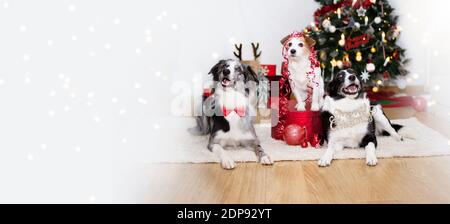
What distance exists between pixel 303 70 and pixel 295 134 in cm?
53

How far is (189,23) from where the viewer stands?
4.88 metres

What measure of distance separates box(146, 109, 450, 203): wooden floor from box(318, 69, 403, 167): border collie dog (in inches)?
7.3

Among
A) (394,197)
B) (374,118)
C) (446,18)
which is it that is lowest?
(394,197)

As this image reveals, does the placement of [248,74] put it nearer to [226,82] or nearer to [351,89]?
[226,82]

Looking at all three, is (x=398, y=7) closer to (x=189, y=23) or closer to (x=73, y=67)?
(x=189, y=23)

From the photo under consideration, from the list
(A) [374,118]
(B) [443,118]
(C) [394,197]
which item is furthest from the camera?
(B) [443,118]

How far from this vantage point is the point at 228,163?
2.79 meters

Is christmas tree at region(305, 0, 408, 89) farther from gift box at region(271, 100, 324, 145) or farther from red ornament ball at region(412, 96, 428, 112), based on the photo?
gift box at region(271, 100, 324, 145)

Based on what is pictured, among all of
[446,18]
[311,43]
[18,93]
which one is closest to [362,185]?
[311,43]

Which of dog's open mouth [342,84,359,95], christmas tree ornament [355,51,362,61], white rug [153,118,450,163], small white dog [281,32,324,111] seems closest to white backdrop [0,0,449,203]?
white rug [153,118,450,163]

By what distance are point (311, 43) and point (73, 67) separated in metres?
1.63

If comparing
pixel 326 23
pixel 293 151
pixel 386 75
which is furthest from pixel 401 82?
pixel 293 151

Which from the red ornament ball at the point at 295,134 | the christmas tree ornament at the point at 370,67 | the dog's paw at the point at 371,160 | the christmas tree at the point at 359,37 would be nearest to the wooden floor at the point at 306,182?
the dog's paw at the point at 371,160

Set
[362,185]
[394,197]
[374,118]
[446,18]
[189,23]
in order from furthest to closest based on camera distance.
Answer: [189,23] < [446,18] < [374,118] < [362,185] < [394,197]
